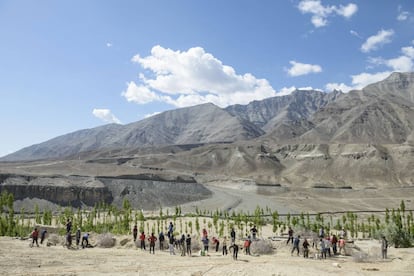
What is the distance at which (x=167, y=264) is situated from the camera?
22.9 meters

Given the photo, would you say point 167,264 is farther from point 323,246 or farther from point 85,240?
point 323,246

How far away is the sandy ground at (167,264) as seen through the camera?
67.1ft

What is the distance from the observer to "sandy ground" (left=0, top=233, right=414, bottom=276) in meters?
20.4

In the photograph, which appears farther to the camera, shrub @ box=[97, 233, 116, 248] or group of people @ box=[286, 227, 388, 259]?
shrub @ box=[97, 233, 116, 248]

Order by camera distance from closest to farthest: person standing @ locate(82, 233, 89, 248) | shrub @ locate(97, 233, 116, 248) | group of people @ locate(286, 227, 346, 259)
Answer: group of people @ locate(286, 227, 346, 259) → person standing @ locate(82, 233, 89, 248) → shrub @ locate(97, 233, 116, 248)

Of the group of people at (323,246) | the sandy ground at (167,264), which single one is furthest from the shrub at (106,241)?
the group of people at (323,246)

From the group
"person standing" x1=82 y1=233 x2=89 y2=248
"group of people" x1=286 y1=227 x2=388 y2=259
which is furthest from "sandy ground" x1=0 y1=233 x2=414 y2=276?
"person standing" x1=82 y1=233 x2=89 y2=248

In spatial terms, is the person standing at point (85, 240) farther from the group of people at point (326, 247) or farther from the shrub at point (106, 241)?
the group of people at point (326, 247)

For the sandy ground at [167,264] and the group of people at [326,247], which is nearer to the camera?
the sandy ground at [167,264]

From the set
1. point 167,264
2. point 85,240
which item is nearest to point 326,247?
point 167,264

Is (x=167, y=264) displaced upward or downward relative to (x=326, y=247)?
downward

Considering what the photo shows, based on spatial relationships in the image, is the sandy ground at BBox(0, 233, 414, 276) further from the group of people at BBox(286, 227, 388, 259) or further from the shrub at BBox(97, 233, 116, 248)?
the shrub at BBox(97, 233, 116, 248)

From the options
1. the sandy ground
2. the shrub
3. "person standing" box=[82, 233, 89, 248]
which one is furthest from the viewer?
the shrub

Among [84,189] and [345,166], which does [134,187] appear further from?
[345,166]
